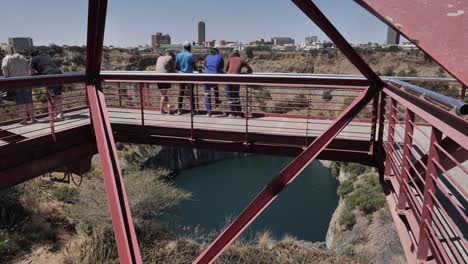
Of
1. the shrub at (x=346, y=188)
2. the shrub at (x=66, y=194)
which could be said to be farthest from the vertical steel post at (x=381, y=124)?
the shrub at (x=346, y=188)

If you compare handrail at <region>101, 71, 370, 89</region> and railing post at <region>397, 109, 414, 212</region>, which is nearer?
railing post at <region>397, 109, 414, 212</region>

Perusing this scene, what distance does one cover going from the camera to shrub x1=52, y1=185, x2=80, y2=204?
19.9 m

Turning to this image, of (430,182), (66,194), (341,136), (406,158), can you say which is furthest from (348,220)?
(430,182)

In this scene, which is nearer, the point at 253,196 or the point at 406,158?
the point at 406,158

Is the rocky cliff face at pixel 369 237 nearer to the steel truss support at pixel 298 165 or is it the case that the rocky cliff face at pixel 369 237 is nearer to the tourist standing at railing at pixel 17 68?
the steel truss support at pixel 298 165

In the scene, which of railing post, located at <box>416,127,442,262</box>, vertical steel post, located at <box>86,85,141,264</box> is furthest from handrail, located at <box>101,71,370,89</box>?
railing post, located at <box>416,127,442,262</box>

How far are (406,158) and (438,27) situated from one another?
2159mm

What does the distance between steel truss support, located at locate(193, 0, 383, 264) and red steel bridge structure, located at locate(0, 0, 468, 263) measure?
0.04ft

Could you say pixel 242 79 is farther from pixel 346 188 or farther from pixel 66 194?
pixel 346 188

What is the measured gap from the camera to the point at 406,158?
10.7 ft

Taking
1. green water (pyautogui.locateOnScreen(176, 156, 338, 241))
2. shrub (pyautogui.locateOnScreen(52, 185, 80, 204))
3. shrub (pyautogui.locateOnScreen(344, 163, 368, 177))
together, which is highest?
shrub (pyautogui.locateOnScreen(52, 185, 80, 204))

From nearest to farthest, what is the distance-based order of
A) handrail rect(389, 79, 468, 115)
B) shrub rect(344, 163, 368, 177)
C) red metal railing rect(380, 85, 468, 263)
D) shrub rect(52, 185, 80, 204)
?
handrail rect(389, 79, 468, 115) → red metal railing rect(380, 85, 468, 263) → shrub rect(52, 185, 80, 204) → shrub rect(344, 163, 368, 177)

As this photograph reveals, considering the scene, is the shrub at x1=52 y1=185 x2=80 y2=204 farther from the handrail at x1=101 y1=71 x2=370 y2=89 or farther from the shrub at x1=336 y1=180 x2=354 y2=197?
the shrub at x1=336 y1=180 x2=354 y2=197

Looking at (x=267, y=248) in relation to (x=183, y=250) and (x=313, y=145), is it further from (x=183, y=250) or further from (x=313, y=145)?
(x=313, y=145)
